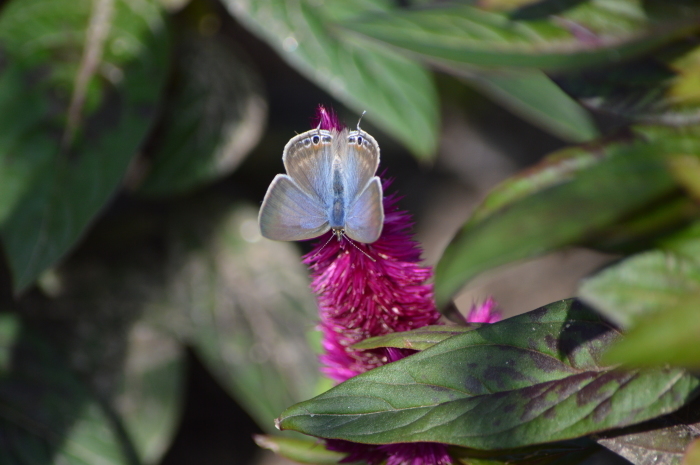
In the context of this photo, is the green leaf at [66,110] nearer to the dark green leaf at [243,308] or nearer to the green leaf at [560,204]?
the dark green leaf at [243,308]

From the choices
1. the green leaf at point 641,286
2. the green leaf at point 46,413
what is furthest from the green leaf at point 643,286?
the green leaf at point 46,413

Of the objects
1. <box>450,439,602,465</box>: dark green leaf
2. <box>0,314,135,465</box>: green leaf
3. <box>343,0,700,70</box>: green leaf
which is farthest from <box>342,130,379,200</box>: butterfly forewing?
<box>0,314,135,465</box>: green leaf

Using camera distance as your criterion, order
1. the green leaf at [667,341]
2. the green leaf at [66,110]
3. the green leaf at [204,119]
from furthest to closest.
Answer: the green leaf at [204,119] → the green leaf at [66,110] → the green leaf at [667,341]

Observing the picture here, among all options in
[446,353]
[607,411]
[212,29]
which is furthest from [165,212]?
[607,411]

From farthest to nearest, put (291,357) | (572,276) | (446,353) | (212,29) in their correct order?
(572,276), (212,29), (291,357), (446,353)

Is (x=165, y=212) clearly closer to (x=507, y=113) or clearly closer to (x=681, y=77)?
(x=681, y=77)

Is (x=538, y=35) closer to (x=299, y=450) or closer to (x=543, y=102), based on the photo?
(x=299, y=450)
